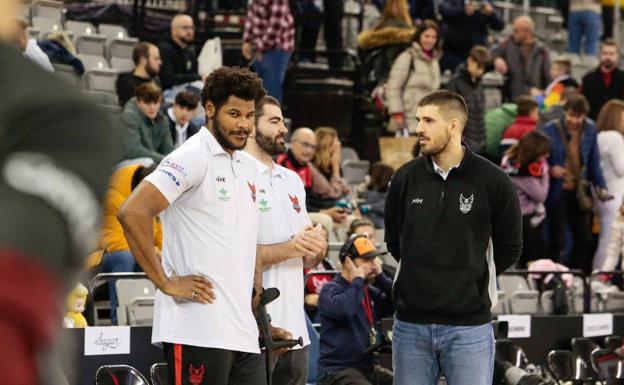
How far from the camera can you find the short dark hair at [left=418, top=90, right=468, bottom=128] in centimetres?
625

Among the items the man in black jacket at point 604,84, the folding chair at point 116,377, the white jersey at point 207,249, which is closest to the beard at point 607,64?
the man in black jacket at point 604,84

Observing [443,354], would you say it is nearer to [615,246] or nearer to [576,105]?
[615,246]

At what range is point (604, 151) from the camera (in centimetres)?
1253

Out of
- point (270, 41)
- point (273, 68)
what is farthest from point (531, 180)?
point (270, 41)

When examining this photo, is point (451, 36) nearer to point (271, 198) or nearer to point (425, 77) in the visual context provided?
point (425, 77)

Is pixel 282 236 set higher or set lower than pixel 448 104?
lower

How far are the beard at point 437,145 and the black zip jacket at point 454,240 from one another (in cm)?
7

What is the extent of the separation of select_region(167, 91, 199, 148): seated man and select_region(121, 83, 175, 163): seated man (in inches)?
14.5

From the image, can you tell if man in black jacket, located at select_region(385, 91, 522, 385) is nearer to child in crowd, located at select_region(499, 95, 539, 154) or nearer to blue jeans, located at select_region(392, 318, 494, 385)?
blue jeans, located at select_region(392, 318, 494, 385)

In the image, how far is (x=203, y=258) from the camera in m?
5.12

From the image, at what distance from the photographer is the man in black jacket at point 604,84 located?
47.9 ft

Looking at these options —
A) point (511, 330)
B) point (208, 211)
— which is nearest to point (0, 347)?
point (208, 211)

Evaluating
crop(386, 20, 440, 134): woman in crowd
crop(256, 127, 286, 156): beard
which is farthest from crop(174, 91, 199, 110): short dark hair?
crop(256, 127, 286, 156): beard

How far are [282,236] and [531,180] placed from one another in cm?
594
